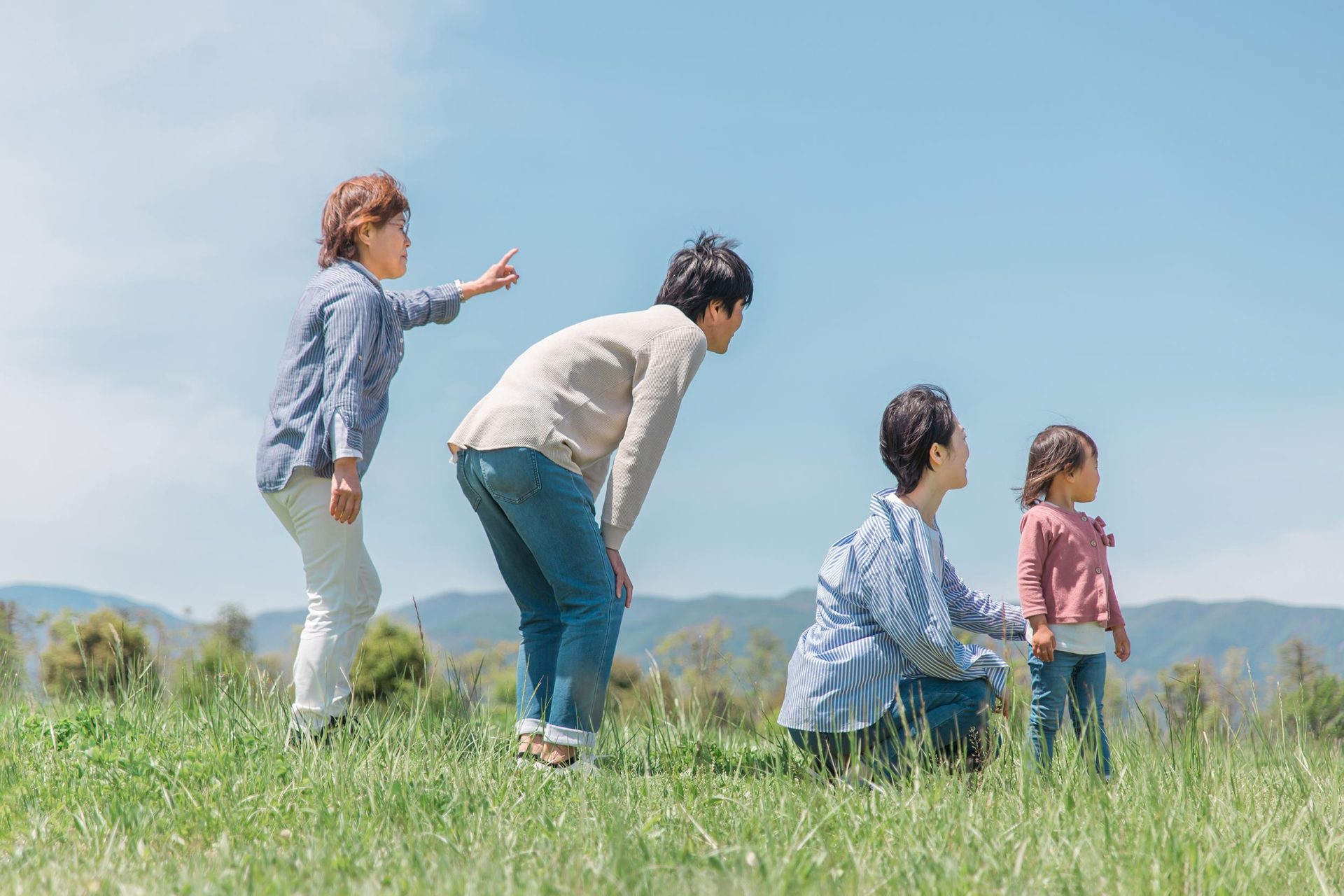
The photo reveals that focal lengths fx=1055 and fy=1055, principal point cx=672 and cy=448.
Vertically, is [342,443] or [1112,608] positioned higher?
[342,443]

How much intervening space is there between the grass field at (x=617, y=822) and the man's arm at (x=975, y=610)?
0.56 m

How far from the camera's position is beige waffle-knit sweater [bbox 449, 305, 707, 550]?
3422mm

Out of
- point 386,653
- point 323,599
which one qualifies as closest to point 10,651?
point 323,599

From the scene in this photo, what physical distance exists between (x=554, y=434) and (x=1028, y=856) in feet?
6.01

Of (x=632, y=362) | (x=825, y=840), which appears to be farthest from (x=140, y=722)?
(x=825, y=840)

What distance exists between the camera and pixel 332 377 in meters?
3.58

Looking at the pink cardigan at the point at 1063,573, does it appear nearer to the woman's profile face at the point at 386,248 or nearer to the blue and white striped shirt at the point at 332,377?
the blue and white striped shirt at the point at 332,377

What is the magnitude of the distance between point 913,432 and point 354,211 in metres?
2.17

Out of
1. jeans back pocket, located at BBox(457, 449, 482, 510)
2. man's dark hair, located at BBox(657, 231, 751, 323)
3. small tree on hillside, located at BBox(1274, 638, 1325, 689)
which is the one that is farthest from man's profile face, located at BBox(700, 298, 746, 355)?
small tree on hillside, located at BBox(1274, 638, 1325, 689)

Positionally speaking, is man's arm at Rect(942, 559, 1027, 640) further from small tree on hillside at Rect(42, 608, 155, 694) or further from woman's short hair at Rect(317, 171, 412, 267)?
small tree on hillside at Rect(42, 608, 155, 694)

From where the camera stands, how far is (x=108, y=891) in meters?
2.19

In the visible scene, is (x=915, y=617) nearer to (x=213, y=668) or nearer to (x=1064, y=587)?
(x=1064, y=587)

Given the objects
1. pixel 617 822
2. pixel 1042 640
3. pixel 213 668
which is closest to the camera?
pixel 617 822

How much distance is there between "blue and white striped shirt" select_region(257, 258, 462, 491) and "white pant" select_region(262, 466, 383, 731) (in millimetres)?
101
